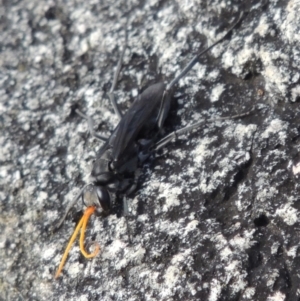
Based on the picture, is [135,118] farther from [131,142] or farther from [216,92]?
[216,92]

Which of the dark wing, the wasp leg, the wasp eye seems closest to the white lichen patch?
the wasp leg

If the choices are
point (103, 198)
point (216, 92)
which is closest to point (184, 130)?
point (216, 92)

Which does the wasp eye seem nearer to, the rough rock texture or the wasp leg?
the rough rock texture

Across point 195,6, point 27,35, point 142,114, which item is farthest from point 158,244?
point 27,35

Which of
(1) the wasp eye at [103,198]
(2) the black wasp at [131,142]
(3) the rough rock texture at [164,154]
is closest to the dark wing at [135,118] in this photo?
(2) the black wasp at [131,142]

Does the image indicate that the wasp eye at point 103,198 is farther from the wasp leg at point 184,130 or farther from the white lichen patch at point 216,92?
the white lichen patch at point 216,92

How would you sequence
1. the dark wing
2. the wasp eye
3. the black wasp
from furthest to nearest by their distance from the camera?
the dark wing
the black wasp
the wasp eye
